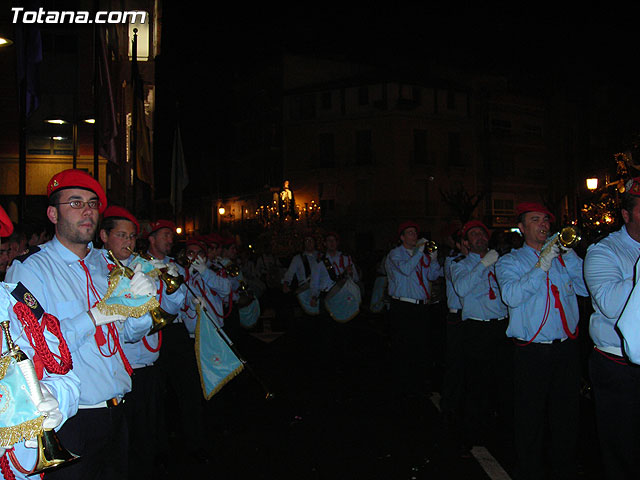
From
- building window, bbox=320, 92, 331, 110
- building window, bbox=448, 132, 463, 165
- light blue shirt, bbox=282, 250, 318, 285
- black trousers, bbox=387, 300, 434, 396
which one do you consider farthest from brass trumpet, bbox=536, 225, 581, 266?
building window, bbox=320, 92, 331, 110

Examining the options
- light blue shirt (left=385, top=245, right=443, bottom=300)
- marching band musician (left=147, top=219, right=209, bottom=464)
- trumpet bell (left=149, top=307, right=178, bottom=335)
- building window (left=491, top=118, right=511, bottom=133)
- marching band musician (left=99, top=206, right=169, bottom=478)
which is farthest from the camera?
building window (left=491, top=118, right=511, bottom=133)

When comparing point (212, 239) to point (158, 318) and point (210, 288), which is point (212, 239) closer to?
point (210, 288)

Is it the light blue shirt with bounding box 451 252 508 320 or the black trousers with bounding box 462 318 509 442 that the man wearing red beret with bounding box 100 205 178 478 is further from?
the black trousers with bounding box 462 318 509 442

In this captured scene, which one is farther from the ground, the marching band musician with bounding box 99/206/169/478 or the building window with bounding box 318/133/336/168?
the building window with bounding box 318/133/336/168

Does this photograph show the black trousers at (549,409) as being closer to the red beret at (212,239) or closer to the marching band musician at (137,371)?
the marching band musician at (137,371)

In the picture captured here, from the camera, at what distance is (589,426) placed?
6.58 metres

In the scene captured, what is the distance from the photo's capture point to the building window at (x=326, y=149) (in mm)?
43250

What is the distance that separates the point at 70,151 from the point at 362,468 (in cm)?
1589

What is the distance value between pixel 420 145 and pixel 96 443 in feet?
134

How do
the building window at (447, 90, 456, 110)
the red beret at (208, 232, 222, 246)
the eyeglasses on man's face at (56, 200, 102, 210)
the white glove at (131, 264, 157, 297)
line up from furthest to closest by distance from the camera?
1. the building window at (447, 90, 456, 110)
2. the red beret at (208, 232, 222, 246)
3. the eyeglasses on man's face at (56, 200, 102, 210)
4. the white glove at (131, 264, 157, 297)

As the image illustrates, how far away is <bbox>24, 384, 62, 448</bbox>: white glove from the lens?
2028 mm

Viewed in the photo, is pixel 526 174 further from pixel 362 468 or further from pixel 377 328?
pixel 362 468

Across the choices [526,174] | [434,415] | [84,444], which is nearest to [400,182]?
[526,174]

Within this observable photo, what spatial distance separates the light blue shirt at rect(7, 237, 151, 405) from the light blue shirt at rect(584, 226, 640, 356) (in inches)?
111
